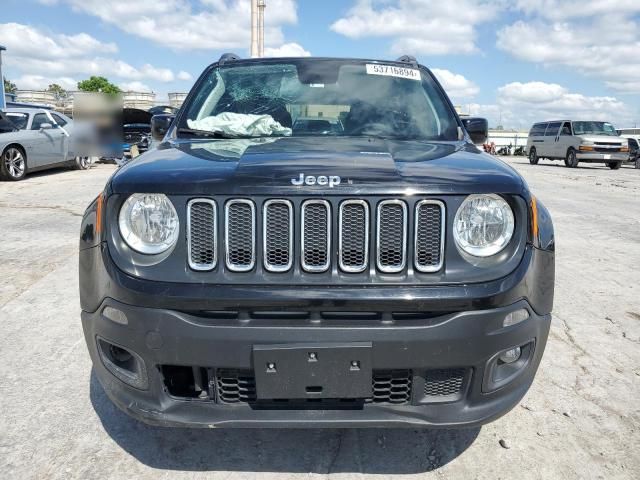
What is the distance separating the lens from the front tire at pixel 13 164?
1175 centimetres

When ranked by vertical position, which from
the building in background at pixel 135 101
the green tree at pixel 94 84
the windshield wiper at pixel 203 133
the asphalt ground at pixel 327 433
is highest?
the green tree at pixel 94 84

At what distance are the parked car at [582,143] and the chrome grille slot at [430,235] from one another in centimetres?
2171

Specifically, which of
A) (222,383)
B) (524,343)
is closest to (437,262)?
(524,343)

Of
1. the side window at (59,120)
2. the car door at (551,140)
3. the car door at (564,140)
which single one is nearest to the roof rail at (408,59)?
the side window at (59,120)

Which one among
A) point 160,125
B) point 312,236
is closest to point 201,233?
point 312,236

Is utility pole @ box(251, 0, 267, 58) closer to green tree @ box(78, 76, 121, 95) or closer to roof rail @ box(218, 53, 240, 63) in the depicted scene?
roof rail @ box(218, 53, 240, 63)

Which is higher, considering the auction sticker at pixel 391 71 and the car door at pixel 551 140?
the auction sticker at pixel 391 71

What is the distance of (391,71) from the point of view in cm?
350

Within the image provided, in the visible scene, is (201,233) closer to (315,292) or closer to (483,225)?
(315,292)

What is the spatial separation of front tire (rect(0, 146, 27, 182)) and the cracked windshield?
395 inches

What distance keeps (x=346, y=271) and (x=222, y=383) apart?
59 cm

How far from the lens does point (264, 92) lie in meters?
3.36

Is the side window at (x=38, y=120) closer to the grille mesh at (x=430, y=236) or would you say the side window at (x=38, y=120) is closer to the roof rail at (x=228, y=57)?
the roof rail at (x=228, y=57)

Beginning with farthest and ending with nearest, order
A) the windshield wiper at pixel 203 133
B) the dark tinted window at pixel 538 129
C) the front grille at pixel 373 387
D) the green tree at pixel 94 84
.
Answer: the green tree at pixel 94 84, the dark tinted window at pixel 538 129, the windshield wiper at pixel 203 133, the front grille at pixel 373 387
